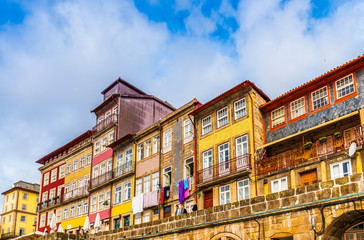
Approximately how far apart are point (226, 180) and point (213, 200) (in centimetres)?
159

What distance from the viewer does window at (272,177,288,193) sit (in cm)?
2256

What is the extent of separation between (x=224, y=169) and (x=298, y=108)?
585cm

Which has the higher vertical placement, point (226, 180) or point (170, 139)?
point (170, 139)

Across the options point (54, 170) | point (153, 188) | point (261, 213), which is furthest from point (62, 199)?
point (261, 213)

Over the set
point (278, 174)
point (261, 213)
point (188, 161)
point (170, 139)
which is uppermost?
point (170, 139)

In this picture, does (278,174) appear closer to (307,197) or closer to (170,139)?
(307,197)

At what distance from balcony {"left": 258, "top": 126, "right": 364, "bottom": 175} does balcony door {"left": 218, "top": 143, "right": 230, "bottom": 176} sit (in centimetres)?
244

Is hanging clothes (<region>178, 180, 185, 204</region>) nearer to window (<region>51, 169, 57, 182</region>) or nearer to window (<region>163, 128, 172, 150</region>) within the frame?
window (<region>163, 128, 172, 150</region>)

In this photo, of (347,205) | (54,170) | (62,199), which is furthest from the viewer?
(54,170)

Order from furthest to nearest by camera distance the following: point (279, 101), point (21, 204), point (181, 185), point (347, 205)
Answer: point (21, 204)
point (181, 185)
point (279, 101)
point (347, 205)

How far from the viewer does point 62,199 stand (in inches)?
1714

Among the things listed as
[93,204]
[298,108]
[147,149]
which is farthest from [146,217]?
[298,108]

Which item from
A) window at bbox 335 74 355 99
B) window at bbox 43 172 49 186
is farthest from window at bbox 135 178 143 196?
window at bbox 43 172 49 186

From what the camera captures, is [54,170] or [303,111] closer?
[303,111]
